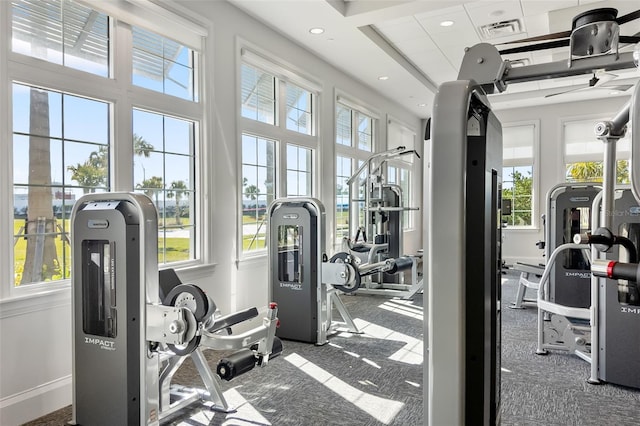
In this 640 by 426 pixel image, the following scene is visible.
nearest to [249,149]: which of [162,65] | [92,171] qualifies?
[162,65]

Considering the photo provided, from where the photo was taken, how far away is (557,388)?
3.18 metres

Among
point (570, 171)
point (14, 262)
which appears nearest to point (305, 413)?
point (14, 262)

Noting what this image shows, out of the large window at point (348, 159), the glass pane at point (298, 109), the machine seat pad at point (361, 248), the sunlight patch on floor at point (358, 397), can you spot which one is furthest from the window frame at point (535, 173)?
the sunlight patch on floor at point (358, 397)

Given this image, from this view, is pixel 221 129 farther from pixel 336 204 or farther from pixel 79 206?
pixel 336 204

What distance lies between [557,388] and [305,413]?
69.5 inches

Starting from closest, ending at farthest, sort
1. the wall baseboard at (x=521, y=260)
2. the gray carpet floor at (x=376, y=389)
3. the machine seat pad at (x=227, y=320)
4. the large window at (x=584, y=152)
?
1. the machine seat pad at (x=227, y=320)
2. the gray carpet floor at (x=376, y=389)
3. the large window at (x=584, y=152)
4. the wall baseboard at (x=521, y=260)

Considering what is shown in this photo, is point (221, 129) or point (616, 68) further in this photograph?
point (221, 129)

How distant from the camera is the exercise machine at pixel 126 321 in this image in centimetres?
236

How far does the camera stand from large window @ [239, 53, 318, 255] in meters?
4.83

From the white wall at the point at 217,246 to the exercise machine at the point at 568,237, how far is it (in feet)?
9.29

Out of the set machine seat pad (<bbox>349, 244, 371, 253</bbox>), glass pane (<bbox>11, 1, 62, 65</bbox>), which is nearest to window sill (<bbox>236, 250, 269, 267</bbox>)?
machine seat pad (<bbox>349, 244, 371, 253</bbox>)

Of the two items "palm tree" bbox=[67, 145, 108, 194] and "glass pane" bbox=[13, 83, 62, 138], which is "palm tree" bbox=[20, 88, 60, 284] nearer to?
"glass pane" bbox=[13, 83, 62, 138]

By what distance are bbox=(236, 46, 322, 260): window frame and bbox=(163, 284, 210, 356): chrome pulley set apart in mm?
2087

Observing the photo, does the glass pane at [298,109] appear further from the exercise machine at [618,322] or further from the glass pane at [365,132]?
the exercise machine at [618,322]
